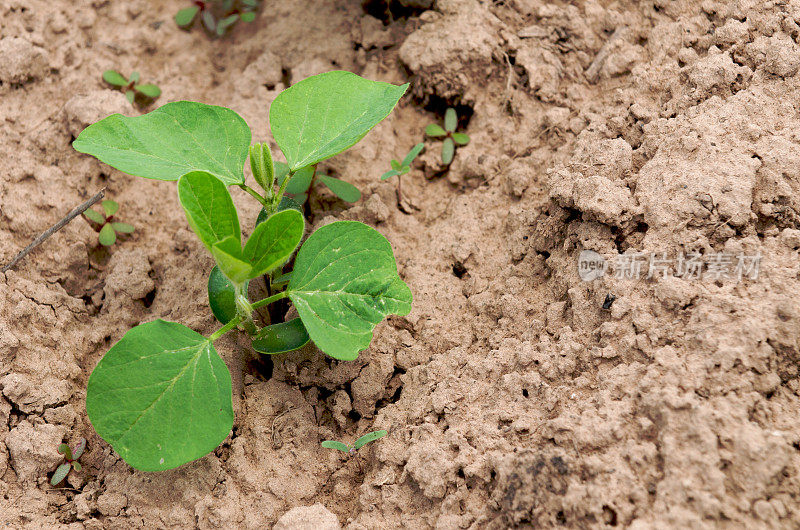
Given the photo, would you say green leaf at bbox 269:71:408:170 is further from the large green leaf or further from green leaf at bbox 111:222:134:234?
green leaf at bbox 111:222:134:234

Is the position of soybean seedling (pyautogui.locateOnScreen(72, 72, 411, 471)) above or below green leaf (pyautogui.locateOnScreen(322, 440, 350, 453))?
above

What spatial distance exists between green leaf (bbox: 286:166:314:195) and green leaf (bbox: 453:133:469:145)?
1.98 ft

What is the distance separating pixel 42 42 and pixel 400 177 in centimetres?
164

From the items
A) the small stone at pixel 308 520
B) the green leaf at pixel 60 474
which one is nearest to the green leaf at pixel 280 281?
the small stone at pixel 308 520

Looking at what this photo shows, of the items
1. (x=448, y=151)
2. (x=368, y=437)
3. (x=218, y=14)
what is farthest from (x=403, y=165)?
(x=218, y=14)

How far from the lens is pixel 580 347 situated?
1.64m

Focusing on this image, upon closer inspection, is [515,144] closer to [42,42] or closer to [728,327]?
[728,327]

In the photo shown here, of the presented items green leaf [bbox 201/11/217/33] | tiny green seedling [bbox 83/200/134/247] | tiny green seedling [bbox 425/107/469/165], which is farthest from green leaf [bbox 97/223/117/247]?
tiny green seedling [bbox 425/107/469/165]

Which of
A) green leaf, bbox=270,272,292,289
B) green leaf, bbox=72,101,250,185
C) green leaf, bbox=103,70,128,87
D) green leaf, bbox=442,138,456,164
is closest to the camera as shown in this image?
green leaf, bbox=72,101,250,185

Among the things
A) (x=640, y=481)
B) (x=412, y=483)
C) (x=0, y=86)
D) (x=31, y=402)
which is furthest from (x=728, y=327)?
(x=0, y=86)

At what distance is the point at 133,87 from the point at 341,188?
1.12 metres

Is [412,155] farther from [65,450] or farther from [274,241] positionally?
[65,450]

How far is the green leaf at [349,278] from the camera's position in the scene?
173 cm

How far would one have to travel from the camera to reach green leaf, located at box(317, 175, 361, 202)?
2164 millimetres
